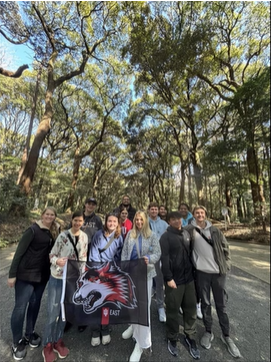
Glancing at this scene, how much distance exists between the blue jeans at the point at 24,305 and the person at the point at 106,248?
2.39ft

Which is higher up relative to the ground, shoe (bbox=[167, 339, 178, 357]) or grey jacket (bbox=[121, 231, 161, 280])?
grey jacket (bbox=[121, 231, 161, 280])

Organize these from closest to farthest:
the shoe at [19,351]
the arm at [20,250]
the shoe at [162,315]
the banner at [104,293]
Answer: the shoe at [19,351] < the arm at [20,250] < the banner at [104,293] < the shoe at [162,315]

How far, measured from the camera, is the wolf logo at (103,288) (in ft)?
6.26

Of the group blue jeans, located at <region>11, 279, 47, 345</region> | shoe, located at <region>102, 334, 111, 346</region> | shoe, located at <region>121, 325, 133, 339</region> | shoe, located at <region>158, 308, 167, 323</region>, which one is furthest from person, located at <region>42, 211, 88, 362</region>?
shoe, located at <region>158, 308, 167, 323</region>

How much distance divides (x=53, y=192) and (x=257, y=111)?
13.7 meters

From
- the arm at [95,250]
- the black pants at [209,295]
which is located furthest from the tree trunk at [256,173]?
the arm at [95,250]

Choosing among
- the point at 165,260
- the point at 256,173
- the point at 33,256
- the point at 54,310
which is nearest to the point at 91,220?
the point at 33,256

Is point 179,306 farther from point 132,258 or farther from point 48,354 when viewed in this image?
point 48,354

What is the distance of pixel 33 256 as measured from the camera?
72.7 inches

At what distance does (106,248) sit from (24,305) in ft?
3.56

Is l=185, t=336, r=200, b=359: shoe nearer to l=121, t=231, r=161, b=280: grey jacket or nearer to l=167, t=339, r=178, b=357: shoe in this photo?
l=167, t=339, r=178, b=357: shoe

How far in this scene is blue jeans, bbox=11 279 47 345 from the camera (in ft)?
5.79

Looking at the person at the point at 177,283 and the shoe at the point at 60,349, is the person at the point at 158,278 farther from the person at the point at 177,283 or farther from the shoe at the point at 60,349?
the shoe at the point at 60,349

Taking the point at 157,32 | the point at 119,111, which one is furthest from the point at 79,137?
the point at 157,32
